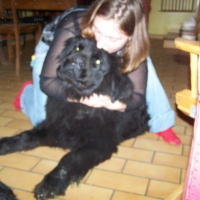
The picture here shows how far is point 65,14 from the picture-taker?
1.56m

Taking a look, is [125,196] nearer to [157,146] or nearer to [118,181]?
[118,181]

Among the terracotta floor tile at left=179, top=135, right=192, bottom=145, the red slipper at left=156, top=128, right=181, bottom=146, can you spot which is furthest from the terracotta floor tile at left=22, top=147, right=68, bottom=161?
the terracotta floor tile at left=179, top=135, right=192, bottom=145

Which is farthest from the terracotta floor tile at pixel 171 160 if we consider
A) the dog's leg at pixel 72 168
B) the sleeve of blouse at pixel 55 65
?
the sleeve of blouse at pixel 55 65

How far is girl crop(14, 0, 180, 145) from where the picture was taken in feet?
4.12

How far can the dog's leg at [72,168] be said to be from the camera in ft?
3.69

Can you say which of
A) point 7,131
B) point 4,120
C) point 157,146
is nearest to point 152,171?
point 157,146

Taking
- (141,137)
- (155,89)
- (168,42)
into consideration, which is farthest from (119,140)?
(168,42)

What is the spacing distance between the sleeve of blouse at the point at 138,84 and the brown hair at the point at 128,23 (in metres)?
0.09

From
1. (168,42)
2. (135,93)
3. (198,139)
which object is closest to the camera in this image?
(198,139)

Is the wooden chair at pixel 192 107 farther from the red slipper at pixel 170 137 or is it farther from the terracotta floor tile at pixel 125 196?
the red slipper at pixel 170 137

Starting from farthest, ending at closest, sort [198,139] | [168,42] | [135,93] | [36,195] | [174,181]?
[168,42]
[135,93]
[174,181]
[36,195]
[198,139]

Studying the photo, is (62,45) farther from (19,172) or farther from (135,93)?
(19,172)

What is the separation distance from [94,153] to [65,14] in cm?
82

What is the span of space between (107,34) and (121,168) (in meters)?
0.67
